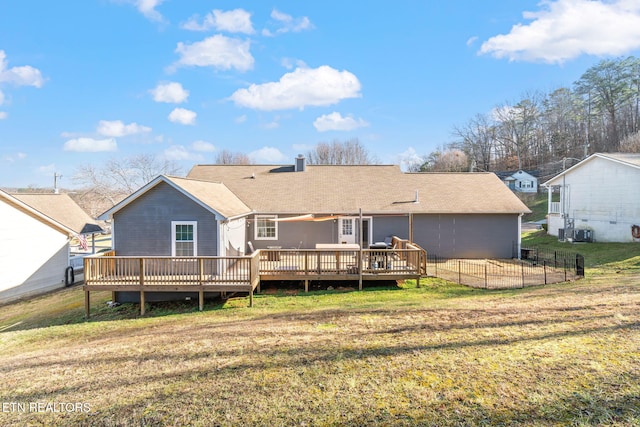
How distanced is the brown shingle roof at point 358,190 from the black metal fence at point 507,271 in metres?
2.52

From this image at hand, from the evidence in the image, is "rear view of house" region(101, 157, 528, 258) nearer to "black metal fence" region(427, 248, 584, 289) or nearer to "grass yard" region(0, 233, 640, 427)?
"black metal fence" region(427, 248, 584, 289)

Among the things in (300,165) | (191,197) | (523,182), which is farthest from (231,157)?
(191,197)

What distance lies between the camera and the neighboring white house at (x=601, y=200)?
60.0 feet

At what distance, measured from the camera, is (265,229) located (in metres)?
16.6

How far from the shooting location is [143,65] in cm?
2494

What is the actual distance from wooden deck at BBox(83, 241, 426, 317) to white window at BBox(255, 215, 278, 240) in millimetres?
3575

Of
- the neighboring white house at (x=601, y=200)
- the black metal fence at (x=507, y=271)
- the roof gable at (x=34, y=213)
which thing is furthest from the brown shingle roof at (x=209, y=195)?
the neighboring white house at (x=601, y=200)

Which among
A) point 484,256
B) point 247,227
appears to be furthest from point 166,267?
point 484,256

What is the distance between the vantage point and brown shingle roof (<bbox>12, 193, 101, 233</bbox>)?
1828cm

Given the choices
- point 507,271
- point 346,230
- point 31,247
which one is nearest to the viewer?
point 507,271

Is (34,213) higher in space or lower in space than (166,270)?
higher

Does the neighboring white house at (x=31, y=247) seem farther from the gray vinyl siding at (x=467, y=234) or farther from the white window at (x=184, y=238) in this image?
the gray vinyl siding at (x=467, y=234)

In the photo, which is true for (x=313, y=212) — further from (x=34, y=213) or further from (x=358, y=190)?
(x=34, y=213)

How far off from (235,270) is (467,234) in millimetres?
11811
